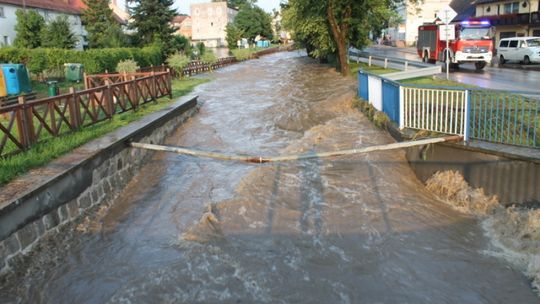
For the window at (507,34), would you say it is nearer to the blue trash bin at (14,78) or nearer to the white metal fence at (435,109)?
the white metal fence at (435,109)

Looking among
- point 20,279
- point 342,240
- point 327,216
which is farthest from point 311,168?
point 20,279

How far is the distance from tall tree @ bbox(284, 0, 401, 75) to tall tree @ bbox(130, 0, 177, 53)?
13.0 meters

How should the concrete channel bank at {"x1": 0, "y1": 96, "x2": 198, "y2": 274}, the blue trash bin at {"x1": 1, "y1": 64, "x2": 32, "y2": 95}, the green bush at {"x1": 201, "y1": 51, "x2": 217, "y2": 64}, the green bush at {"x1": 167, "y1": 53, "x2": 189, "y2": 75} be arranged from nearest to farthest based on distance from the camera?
the concrete channel bank at {"x1": 0, "y1": 96, "x2": 198, "y2": 274} < the blue trash bin at {"x1": 1, "y1": 64, "x2": 32, "y2": 95} < the green bush at {"x1": 167, "y1": 53, "x2": 189, "y2": 75} < the green bush at {"x1": 201, "y1": 51, "x2": 217, "y2": 64}

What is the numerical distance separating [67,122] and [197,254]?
215 inches

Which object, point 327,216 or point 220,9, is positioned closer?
point 327,216

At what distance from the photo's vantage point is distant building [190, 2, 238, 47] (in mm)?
112425

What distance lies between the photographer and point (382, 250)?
23.4 ft

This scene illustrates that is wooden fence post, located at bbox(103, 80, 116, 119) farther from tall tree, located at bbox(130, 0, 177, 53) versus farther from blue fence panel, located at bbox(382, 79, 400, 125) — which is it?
tall tree, located at bbox(130, 0, 177, 53)

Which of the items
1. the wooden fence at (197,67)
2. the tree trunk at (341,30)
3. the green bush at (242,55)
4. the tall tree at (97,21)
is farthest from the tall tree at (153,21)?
the green bush at (242,55)

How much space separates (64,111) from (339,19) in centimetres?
2195

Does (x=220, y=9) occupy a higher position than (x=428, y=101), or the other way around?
(x=220, y=9)

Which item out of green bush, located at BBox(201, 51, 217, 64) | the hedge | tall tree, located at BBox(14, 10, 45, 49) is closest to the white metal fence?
the hedge

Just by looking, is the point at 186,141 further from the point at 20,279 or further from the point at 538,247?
the point at 538,247

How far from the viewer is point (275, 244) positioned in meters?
7.36
